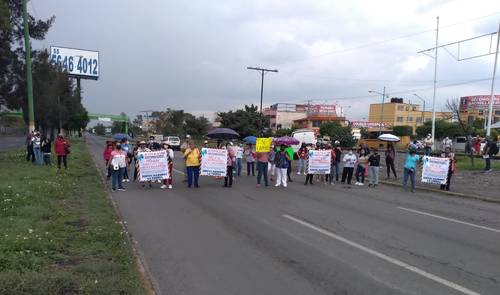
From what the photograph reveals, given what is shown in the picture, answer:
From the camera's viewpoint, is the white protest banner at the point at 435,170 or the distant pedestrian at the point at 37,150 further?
the distant pedestrian at the point at 37,150

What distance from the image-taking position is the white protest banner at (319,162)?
1958cm

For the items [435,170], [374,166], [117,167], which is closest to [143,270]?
[117,167]

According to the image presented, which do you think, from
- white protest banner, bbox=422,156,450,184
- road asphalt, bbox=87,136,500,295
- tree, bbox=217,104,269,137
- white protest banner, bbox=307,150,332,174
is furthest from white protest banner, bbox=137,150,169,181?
tree, bbox=217,104,269,137

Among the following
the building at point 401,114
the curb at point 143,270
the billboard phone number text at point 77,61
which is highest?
the billboard phone number text at point 77,61

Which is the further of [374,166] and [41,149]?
[41,149]

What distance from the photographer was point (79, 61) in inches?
3086

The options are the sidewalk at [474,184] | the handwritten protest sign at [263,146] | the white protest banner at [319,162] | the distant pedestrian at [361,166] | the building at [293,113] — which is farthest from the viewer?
the building at [293,113]

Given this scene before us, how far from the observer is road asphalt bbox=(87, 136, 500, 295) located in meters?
6.06

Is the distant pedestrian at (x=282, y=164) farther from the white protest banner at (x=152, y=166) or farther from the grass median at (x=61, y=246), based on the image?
the grass median at (x=61, y=246)

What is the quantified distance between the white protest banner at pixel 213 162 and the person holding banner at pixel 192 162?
580 millimetres

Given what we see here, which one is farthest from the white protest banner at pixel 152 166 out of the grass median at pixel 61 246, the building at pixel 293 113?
the building at pixel 293 113

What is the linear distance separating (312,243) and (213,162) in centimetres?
967

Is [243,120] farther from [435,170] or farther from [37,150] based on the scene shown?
[435,170]

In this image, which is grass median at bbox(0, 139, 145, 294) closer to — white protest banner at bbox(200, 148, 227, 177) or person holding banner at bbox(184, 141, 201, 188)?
person holding banner at bbox(184, 141, 201, 188)
